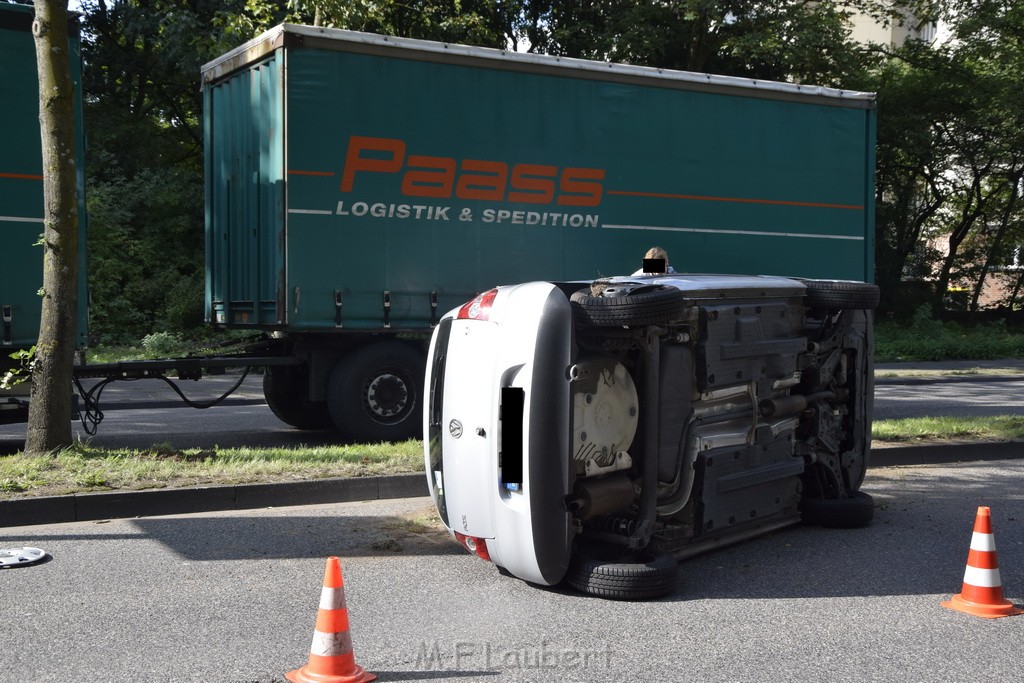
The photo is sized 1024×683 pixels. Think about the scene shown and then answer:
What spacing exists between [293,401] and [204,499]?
14.3 feet

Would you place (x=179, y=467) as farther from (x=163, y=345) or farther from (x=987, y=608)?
(x=163, y=345)

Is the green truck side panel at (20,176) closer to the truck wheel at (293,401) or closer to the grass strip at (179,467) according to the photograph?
the grass strip at (179,467)

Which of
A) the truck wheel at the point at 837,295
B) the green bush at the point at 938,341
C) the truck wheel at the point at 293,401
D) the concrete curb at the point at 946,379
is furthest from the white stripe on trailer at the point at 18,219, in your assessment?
the green bush at the point at 938,341

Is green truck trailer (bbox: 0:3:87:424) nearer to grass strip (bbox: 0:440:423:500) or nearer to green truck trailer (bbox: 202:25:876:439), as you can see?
grass strip (bbox: 0:440:423:500)

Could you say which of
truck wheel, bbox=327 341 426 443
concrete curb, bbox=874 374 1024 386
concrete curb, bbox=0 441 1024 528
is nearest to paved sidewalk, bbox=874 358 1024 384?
concrete curb, bbox=874 374 1024 386

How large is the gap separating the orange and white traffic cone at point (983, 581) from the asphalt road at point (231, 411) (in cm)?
728

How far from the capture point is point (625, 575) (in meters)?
5.37

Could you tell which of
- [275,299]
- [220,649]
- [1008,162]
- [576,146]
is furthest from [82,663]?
[1008,162]

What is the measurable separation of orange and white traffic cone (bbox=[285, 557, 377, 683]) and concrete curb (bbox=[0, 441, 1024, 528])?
3.54m

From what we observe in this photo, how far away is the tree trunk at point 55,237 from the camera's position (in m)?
8.27

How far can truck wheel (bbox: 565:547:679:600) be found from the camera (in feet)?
17.6

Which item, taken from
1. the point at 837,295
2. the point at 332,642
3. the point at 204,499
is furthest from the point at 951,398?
the point at 332,642

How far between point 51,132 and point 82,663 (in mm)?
5217

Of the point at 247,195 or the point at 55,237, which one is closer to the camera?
the point at 55,237
